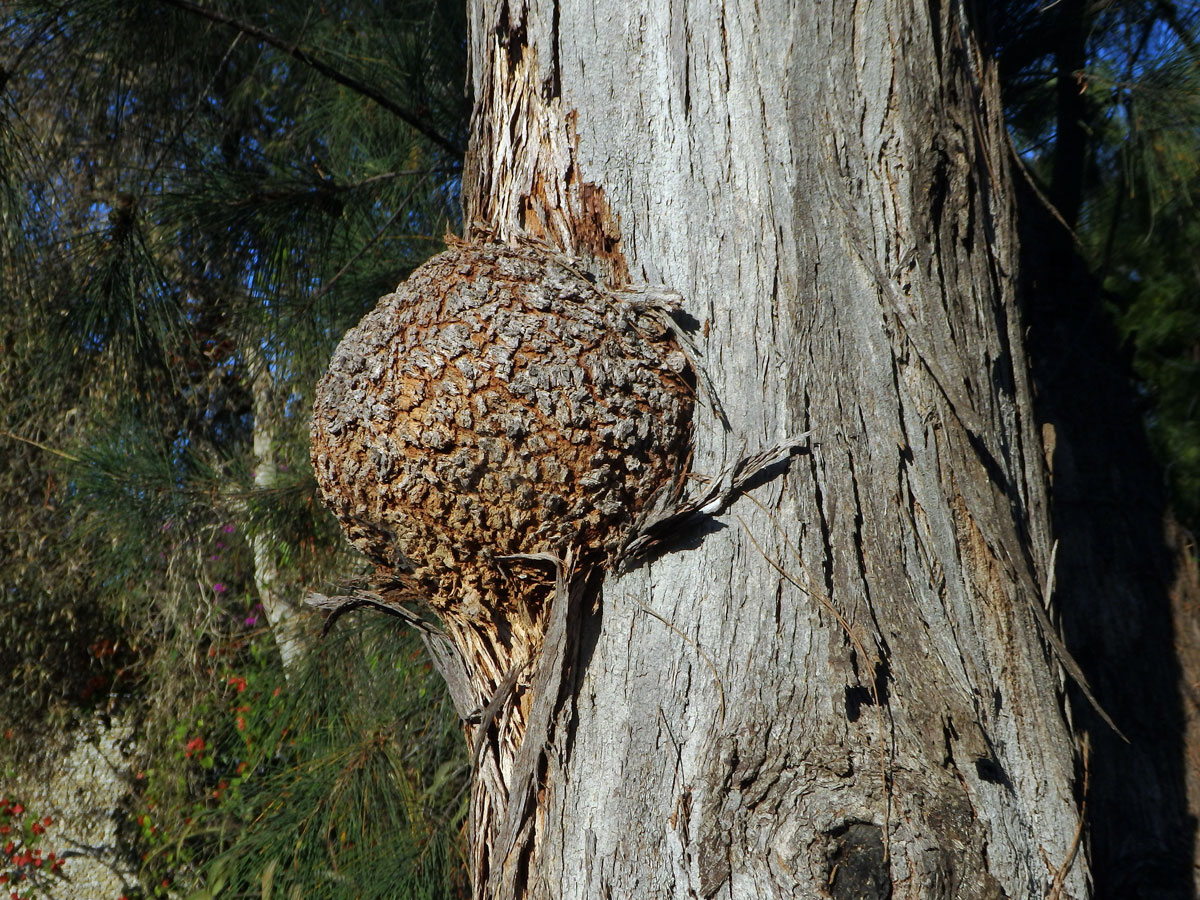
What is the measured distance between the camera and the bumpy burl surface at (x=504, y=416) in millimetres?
1112

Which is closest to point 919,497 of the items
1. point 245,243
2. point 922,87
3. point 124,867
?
point 922,87

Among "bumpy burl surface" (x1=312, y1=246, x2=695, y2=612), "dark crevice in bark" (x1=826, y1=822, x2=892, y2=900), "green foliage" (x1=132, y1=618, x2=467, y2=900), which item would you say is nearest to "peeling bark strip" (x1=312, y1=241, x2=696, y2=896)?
"bumpy burl surface" (x1=312, y1=246, x2=695, y2=612)

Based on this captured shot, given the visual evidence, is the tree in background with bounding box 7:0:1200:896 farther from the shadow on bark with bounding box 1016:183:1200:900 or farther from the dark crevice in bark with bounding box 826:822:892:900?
the dark crevice in bark with bounding box 826:822:892:900

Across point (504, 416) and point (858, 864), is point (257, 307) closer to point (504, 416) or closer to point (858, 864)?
point (504, 416)

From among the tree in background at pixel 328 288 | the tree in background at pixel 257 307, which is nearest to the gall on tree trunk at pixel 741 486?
the tree in background at pixel 328 288

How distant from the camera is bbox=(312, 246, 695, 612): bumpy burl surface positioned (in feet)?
3.65

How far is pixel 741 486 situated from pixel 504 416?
1.02 ft

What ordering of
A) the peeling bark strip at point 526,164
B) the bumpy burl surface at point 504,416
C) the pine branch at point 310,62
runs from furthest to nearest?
the pine branch at point 310,62
the peeling bark strip at point 526,164
the bumpy burl surface at point 504,416

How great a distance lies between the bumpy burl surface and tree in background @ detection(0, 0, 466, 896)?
120cm

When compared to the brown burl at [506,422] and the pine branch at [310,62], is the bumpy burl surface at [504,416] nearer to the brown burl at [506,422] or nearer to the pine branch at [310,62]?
the brown burl at [506,422]

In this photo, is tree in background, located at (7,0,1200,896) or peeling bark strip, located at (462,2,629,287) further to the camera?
tree in background, located at (7,0,1200,896)

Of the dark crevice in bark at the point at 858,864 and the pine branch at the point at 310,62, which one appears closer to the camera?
the dark crevice in bark at the point at 858,864

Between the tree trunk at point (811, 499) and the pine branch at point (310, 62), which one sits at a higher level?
the pine branch at point (310, 62)

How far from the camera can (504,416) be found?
1.11 metres
